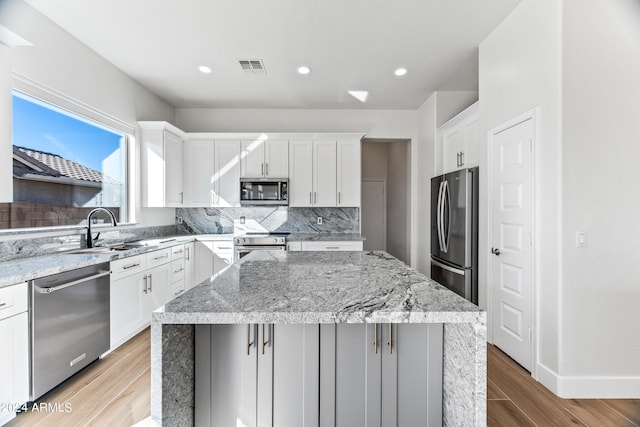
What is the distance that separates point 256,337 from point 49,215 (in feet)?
8.38

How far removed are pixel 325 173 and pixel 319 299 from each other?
343 cm

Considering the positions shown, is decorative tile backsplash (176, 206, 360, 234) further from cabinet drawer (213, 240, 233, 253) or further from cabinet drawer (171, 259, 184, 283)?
cabinet drawer (171, 259, 184, 283)

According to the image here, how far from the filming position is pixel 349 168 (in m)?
4.44

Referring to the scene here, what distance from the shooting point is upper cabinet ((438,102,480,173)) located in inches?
124

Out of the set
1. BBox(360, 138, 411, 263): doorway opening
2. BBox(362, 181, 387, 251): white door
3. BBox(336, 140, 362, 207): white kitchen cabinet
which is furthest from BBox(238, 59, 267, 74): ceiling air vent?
BBox(362, 181, 387, 251): white door

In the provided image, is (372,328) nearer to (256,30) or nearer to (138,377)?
(138,377)

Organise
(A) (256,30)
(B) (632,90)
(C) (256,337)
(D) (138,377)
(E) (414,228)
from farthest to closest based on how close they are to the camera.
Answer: (E) (414,228) → (A) (256,30) → (D) (138,377) → (B) (632,90) → (C) (256,337)

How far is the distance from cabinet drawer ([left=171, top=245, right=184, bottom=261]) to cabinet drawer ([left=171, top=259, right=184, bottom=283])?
51 millimetres

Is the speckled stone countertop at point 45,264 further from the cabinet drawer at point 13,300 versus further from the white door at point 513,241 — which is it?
the white door at point 513,241

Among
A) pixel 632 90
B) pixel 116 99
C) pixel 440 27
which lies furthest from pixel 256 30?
pixel 632 90

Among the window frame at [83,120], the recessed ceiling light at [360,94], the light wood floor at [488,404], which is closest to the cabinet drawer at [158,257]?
the window frame at [83,120]

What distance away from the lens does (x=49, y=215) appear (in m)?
2.59

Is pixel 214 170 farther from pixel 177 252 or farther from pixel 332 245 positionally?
pixel 332 245

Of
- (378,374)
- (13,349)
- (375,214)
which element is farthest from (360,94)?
(13,349)
